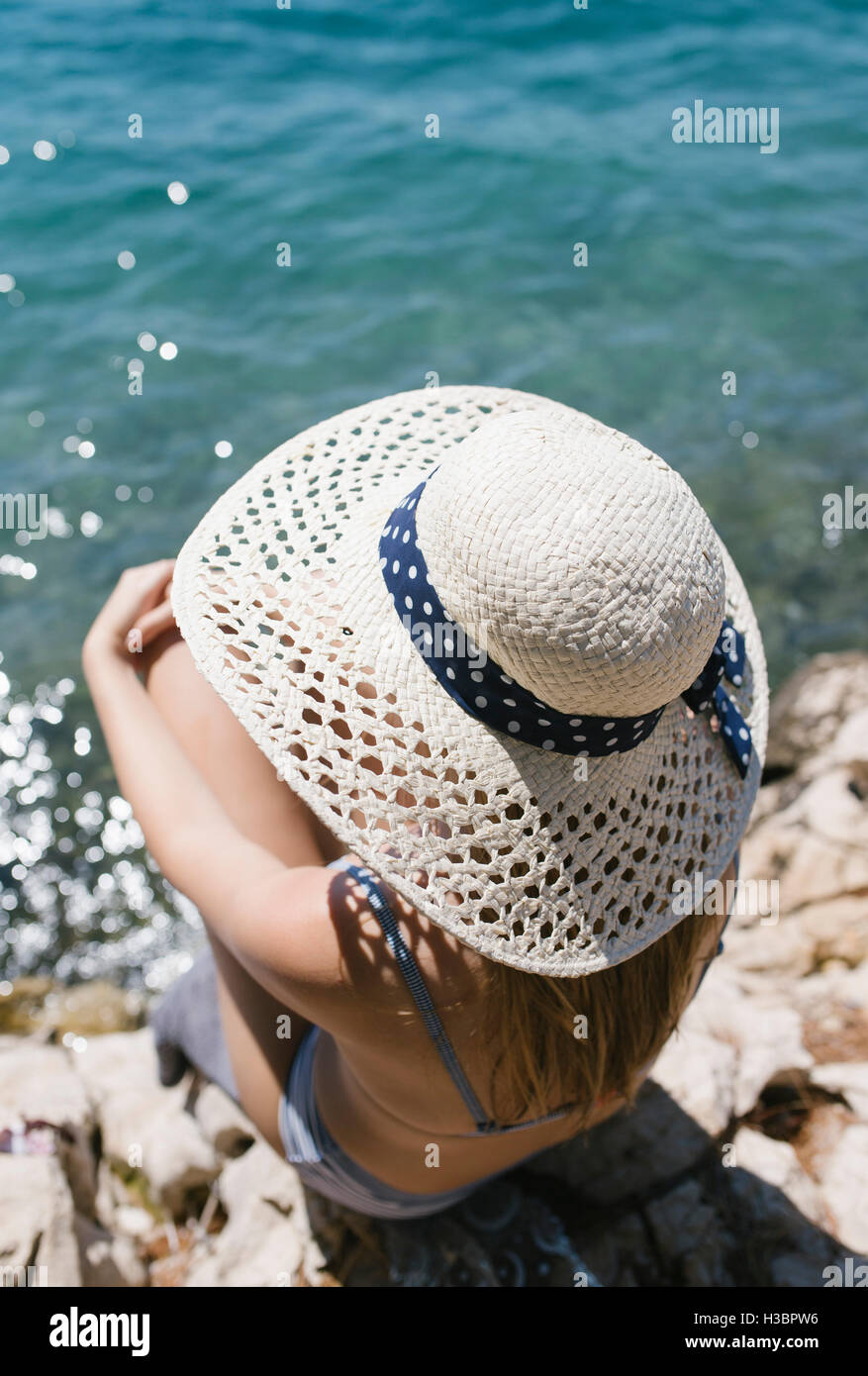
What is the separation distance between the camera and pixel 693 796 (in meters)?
1.76

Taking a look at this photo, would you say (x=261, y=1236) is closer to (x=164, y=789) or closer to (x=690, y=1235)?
(x=690, y=1235)

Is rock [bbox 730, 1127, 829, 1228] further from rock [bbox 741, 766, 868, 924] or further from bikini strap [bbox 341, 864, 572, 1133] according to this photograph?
bikini strap [bbox 341, 864, 572, 1133]

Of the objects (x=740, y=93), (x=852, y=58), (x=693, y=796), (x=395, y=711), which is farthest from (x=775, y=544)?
(x=852, y=58)

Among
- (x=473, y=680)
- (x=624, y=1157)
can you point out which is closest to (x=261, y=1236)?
(x=624, y=1157)

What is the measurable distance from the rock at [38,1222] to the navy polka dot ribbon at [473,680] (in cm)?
157

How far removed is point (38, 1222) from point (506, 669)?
5.56ft

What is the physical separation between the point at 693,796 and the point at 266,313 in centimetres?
547

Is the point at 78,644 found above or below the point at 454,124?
below

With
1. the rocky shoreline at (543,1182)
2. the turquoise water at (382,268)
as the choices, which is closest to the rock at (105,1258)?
the rocky shoreline at (543,1182)

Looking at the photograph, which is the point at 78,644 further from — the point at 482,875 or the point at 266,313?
the point at 482,875

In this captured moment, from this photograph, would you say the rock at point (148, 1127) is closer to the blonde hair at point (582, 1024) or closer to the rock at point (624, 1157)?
the rock at point (624, 1157)

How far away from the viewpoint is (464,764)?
5.02ft

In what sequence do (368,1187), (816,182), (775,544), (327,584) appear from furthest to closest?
1. (816,182)
2. (775,544)
3. (368,1187)
4. (327,584)

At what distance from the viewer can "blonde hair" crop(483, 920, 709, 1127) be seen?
64.9 inches
